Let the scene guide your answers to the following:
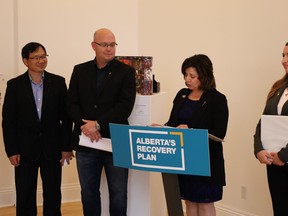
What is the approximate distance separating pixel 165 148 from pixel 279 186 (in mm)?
824

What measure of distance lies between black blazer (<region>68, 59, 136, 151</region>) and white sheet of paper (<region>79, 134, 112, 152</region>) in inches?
4.1

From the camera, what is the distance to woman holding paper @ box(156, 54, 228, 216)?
105 inches

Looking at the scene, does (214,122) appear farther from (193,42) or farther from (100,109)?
(193,42)

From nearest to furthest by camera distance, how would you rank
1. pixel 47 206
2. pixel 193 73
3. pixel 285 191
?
pixel 285 191
pixel 193 73
pixel 47 206

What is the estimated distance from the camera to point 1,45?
443cm

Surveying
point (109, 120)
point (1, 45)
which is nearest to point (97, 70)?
point (109, 120)

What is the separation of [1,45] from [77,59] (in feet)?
2.66

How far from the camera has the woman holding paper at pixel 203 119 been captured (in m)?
2.68

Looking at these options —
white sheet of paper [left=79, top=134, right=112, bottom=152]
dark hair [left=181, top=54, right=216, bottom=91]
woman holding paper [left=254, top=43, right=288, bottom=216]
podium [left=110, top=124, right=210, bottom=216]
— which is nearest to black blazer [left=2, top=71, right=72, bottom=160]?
white sheet of paper [left=79, top=134, right=112, bottom=152]

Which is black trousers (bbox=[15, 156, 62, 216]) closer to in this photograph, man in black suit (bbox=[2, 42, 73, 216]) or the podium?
man in black suit (bbox=[2, 42, 73, 216])

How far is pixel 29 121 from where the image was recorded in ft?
10.8

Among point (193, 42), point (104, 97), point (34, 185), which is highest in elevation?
point (193, 42)

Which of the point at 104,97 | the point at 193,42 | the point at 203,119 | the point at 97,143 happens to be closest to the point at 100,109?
the point at 104,97

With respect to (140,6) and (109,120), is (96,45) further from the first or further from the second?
(140,6)
